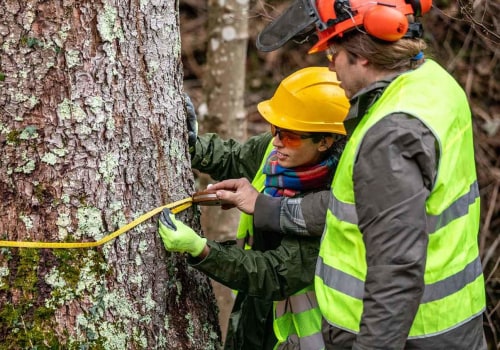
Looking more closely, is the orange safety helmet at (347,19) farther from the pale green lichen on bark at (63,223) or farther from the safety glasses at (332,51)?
the pale green lichen on bark at (63,223)

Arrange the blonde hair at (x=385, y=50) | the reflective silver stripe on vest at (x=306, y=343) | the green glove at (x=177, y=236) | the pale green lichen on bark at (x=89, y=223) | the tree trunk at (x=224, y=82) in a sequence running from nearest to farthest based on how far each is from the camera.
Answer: the blonde hair at (x=385, y=50), the pale green lichen on bark at (x=89, y=223), the green glove at (x=177, y=236), the reflective silver stripe on vest at (x=306, y=343), the tree trunk at (x=224, y=82)

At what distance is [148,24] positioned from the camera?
2695mm

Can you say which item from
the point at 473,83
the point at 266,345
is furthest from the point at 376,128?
the point at 473,83

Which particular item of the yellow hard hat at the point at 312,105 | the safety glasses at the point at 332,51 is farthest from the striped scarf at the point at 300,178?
the safety glasses at the point at 332,51

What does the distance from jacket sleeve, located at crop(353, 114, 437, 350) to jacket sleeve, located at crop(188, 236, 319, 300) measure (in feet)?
2.24

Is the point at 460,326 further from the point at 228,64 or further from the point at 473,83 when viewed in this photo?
the point at 473,83

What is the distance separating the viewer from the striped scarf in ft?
9.81

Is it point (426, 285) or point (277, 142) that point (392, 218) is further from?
point (277, 142)

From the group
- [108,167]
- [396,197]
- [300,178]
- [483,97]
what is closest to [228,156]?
[300,178]

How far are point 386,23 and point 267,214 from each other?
3.07ft

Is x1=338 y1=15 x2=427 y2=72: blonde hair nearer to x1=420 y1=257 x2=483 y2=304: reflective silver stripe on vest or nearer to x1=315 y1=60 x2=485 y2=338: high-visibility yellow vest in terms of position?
x1=315 y1=60 x2=485 y2=338: high-visibility yellow vest

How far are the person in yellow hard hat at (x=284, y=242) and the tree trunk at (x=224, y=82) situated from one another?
178 centimetres

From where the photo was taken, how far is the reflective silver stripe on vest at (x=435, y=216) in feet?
7.34

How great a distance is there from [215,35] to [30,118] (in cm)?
270
